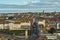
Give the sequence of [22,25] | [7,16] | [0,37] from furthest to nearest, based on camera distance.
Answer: [7,16], [22,25], [0,37]

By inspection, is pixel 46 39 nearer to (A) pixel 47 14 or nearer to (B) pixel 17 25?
(B) pixel 17 25

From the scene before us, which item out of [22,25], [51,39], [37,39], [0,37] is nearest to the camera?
[37,39]

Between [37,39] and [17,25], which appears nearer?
[37,39]

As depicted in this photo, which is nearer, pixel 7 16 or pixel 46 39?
pixel 46 39

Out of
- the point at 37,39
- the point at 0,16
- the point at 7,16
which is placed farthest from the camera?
the point at 7,16

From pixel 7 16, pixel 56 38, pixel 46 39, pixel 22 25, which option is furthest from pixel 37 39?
pixel 7 16

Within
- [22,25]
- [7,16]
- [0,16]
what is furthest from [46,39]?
[7,16]

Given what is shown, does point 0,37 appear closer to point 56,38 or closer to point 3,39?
point 3,39

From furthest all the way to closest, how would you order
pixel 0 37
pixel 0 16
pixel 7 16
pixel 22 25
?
pixel 7 16
pixel 0 16
pixel 22 25
pixel 0 37

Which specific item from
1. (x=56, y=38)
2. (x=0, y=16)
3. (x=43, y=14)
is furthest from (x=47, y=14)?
(x=56, y=38)
